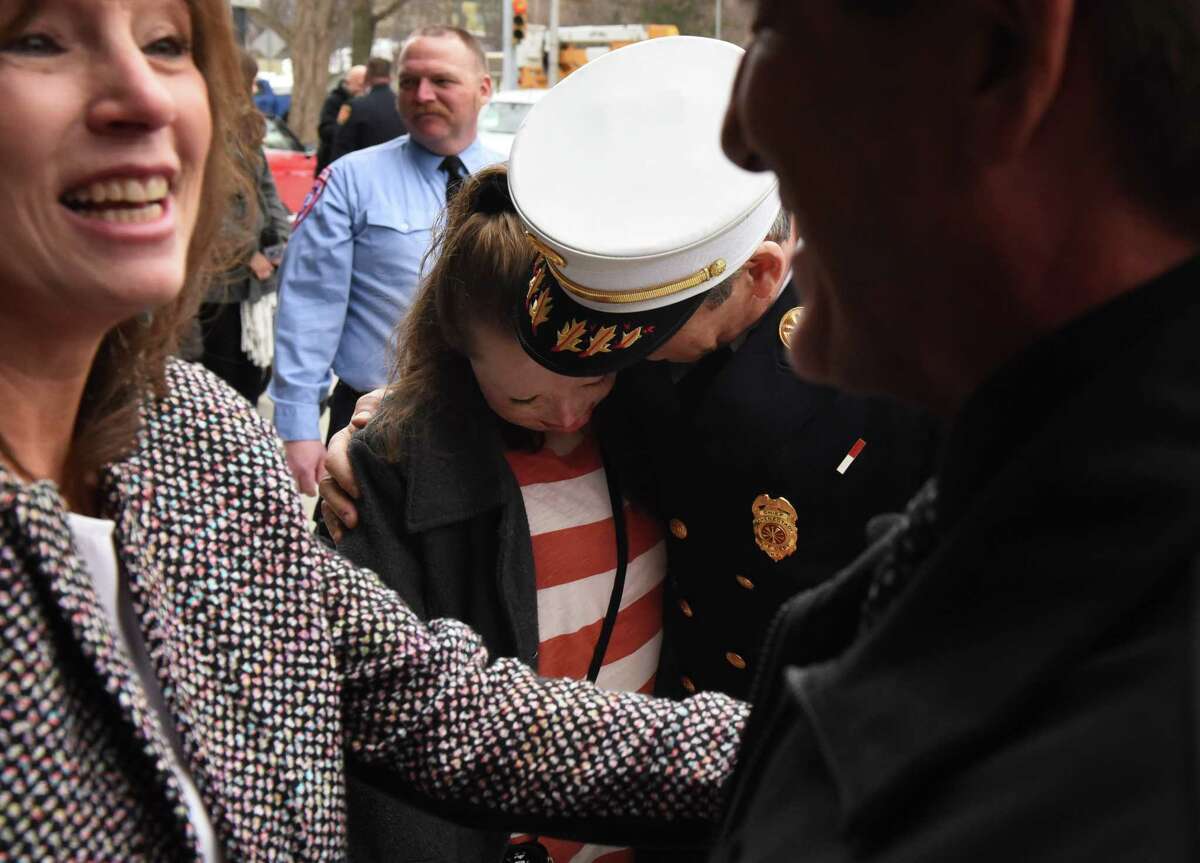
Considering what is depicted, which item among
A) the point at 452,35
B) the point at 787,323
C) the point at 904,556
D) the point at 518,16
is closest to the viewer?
the point at 904,556

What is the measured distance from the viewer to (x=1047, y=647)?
0.67 meters

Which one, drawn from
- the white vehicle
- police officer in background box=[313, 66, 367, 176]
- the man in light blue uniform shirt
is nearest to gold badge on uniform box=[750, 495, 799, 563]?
the man in light blue uniform shirt

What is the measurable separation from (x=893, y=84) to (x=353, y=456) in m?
1.36

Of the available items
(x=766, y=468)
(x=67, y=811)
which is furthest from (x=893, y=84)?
(x=766, y=468)

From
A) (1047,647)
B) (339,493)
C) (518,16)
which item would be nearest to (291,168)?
(518,16)

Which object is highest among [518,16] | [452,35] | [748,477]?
[748,477]

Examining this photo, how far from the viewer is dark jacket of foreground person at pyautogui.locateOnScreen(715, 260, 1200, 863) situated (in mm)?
594

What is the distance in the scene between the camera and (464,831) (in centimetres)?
186

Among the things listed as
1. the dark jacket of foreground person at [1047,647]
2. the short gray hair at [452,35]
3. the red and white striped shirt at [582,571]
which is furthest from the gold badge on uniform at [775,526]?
the short gray hair at [452,35]

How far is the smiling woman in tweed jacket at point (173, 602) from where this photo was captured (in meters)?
1.12

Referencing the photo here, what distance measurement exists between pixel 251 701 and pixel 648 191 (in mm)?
961

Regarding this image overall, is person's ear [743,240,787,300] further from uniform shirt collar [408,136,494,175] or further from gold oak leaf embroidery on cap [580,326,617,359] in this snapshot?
uniform shirt collar [408,136,494,175]

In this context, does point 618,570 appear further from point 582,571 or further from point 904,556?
point 904,556

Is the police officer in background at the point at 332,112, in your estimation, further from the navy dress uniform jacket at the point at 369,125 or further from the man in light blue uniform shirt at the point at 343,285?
the man in light blue uniform shirt at the point at 343,285
